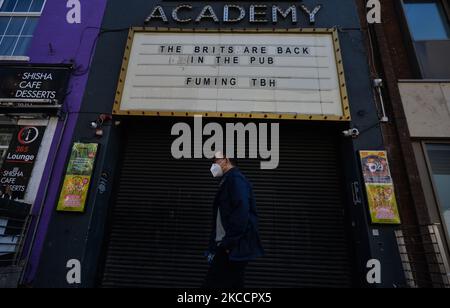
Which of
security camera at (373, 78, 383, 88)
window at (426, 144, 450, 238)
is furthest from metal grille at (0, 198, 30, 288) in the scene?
window at (426, 144, 450, 238)

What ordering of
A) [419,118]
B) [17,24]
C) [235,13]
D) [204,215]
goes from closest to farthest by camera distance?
[204,215]
[419,118]
[235,13]
[17,24]

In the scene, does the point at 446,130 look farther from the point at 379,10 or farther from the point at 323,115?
the point at 379,10

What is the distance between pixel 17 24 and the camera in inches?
303

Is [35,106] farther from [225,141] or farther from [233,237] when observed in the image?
[233,237]

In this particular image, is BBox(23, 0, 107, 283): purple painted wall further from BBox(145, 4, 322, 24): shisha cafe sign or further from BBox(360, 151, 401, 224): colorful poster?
BBox(360, 151, 401, 224): colorful poster

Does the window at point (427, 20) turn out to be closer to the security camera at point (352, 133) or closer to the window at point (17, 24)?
the security camera at point (352, 133)

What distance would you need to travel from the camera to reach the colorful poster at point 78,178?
538 cm

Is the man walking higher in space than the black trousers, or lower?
higher

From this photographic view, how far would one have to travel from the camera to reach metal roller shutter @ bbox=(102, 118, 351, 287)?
17.6 ft

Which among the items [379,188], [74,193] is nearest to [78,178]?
[74,193]

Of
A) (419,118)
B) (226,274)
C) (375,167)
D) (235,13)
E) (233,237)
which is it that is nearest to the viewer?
(233,237)

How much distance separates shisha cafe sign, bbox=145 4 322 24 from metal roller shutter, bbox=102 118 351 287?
10.3ft

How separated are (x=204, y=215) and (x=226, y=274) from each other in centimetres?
256
